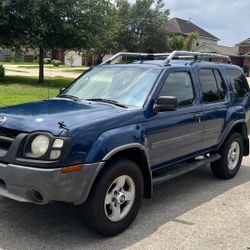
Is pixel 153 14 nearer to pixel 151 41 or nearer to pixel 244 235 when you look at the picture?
pixel 151 41

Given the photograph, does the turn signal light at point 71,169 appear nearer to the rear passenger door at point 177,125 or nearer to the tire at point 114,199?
the tire at point 114,199

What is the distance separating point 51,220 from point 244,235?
7.03 feet

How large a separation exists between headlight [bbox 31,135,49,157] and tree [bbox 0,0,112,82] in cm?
2192

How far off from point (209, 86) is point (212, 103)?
0.26 metres

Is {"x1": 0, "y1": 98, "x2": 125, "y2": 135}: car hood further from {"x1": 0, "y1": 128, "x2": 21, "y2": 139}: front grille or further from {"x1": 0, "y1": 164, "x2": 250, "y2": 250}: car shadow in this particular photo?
{"x1": 0, "y1": 164, "x2": 250, "y2": 250}: car shadow

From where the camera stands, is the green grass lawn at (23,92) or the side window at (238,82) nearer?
the side window at (238,82)

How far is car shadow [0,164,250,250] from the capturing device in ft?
14.3

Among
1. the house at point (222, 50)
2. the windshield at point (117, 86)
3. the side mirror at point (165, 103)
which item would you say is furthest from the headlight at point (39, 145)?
the house at point (222, 50)

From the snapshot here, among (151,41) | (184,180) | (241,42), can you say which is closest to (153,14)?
(151,41)

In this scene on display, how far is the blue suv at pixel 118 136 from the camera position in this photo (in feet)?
13.3

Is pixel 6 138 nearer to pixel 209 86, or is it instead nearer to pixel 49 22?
pixel 209 86

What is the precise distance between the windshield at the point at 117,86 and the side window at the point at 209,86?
104 cm

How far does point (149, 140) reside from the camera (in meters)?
5.00

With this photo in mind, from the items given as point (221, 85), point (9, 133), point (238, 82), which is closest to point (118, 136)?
point (9, 133)
